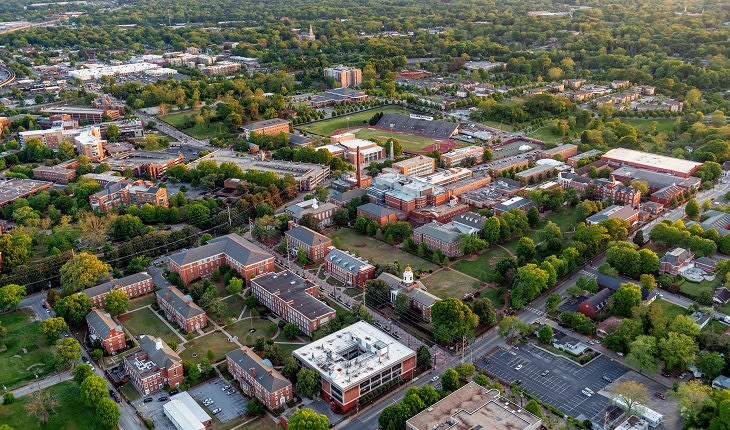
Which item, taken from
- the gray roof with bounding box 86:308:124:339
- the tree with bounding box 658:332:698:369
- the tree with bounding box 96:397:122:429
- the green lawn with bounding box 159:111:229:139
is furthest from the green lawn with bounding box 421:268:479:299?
the green lawn with bounding box 159:111:229:139

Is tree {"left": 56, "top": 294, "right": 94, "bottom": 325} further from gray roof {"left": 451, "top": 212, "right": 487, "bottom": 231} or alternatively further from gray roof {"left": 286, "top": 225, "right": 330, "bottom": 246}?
gray roof {"left": 451, "top": 212, "right": 487, "bottom": 231}

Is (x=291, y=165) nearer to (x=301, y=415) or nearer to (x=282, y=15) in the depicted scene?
(x=301, y=415)

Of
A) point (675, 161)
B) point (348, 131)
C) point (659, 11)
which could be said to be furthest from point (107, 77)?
point (659, 11)

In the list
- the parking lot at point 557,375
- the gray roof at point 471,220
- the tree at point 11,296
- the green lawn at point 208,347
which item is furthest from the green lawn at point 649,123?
the tree at point 11,296

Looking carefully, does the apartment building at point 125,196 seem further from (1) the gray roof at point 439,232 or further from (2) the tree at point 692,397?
(2) the tree at point 692,397

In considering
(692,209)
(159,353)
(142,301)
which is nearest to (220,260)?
(142,301)

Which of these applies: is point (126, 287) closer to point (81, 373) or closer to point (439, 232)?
point (81, 373)
